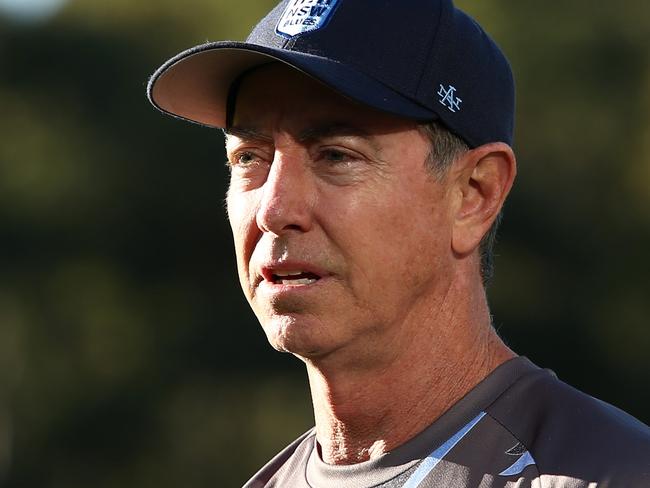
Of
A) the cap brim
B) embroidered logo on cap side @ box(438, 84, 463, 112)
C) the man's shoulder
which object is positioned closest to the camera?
the man's shoulder

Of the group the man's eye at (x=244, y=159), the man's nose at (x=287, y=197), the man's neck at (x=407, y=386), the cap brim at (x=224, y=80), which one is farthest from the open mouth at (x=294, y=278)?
the cap brim at (x=224, y=80)

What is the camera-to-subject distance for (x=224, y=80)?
3561 mm

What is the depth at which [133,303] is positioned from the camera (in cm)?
2098

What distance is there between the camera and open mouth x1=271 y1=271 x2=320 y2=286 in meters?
3.23

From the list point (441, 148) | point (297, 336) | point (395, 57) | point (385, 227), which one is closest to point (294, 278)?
point (297, 336)

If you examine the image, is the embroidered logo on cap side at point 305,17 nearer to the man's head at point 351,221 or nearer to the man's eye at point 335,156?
the man's head at point 351,221

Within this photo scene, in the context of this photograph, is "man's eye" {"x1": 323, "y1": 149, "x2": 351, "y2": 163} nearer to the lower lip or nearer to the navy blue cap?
the navy blue cap

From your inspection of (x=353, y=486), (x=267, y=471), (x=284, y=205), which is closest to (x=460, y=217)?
(x=284, y=205)

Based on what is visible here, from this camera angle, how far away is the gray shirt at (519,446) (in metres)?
2.86

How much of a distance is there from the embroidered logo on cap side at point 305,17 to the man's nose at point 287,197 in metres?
0.31

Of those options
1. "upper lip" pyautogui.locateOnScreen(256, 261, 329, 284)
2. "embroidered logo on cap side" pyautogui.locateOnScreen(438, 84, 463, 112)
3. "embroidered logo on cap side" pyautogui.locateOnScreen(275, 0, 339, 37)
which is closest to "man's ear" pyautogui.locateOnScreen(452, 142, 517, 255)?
"embroidered logo on cap side" pyautogui.locateOnScreen(438, 84, 463, 112)

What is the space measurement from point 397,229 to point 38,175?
17.9 meters

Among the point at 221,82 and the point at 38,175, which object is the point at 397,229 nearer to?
the point at 221,82

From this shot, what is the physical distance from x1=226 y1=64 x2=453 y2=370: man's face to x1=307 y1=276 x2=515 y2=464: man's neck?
65 millimetres
